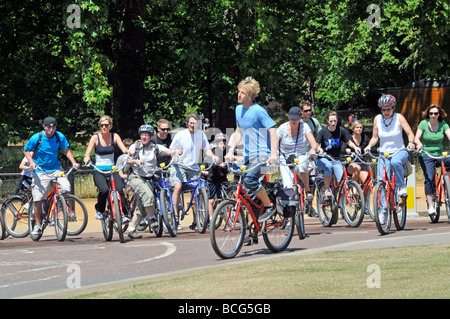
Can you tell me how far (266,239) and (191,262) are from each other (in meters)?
0.90

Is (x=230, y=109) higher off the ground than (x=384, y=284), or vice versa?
(x=230, y=109)

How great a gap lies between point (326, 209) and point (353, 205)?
0.71 m

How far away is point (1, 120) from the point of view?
22.1 m

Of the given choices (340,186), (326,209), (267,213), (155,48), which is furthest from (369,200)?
(155,48)

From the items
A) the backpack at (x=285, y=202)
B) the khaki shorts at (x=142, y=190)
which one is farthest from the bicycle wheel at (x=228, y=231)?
the khaki shorts at (x=142, y=190)

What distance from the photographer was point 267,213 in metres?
10.8

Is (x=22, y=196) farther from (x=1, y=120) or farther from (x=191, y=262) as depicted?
(x=1, y=120)

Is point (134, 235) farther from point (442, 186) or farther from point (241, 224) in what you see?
point (442, 186)

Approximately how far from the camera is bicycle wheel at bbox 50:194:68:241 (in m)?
13.8

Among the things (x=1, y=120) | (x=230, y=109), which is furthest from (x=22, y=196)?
(x=230, y=109)

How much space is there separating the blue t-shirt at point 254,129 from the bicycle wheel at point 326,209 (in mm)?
4309
